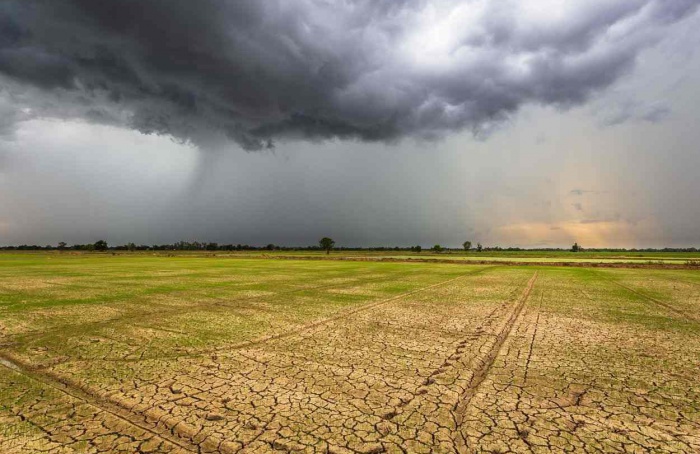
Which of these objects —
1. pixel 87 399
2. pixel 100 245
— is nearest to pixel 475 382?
pixel 87 399

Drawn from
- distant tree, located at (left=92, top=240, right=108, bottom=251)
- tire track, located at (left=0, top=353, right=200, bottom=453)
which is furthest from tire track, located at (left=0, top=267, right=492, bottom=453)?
distant tree, located at (left=92, top=240, right=108, bottom=251)

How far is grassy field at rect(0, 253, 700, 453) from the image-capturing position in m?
4.02

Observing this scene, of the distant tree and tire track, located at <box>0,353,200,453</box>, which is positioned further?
the distant tree

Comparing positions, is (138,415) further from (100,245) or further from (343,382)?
(100,245)

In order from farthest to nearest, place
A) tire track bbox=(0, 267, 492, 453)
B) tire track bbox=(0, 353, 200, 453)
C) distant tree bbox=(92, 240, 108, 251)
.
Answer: distant tree bbox=(92, 240, 108, 251) → tire track bbox=(0, 353, 200, 453) → tire track bbox=(0, 267, 492, 453)

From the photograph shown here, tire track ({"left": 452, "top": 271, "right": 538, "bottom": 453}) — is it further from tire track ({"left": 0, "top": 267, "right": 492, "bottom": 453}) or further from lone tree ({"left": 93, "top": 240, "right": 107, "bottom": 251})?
lone tree ({"left": 93, "top": 240, "right": 107, "bottom": 251})

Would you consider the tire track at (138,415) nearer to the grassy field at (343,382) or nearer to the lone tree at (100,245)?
the grassy field at (343,382)

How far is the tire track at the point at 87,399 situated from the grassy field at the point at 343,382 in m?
0.03

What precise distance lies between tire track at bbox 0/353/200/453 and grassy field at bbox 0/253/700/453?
0.10 ft

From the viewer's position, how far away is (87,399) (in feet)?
16.4

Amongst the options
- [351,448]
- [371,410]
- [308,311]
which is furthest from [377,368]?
[308,311]

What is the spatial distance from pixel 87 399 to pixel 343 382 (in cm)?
414

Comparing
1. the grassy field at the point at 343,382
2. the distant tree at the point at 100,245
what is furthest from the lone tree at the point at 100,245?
the grassy field at the point at 343,382

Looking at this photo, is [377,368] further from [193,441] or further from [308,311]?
[308,311]
